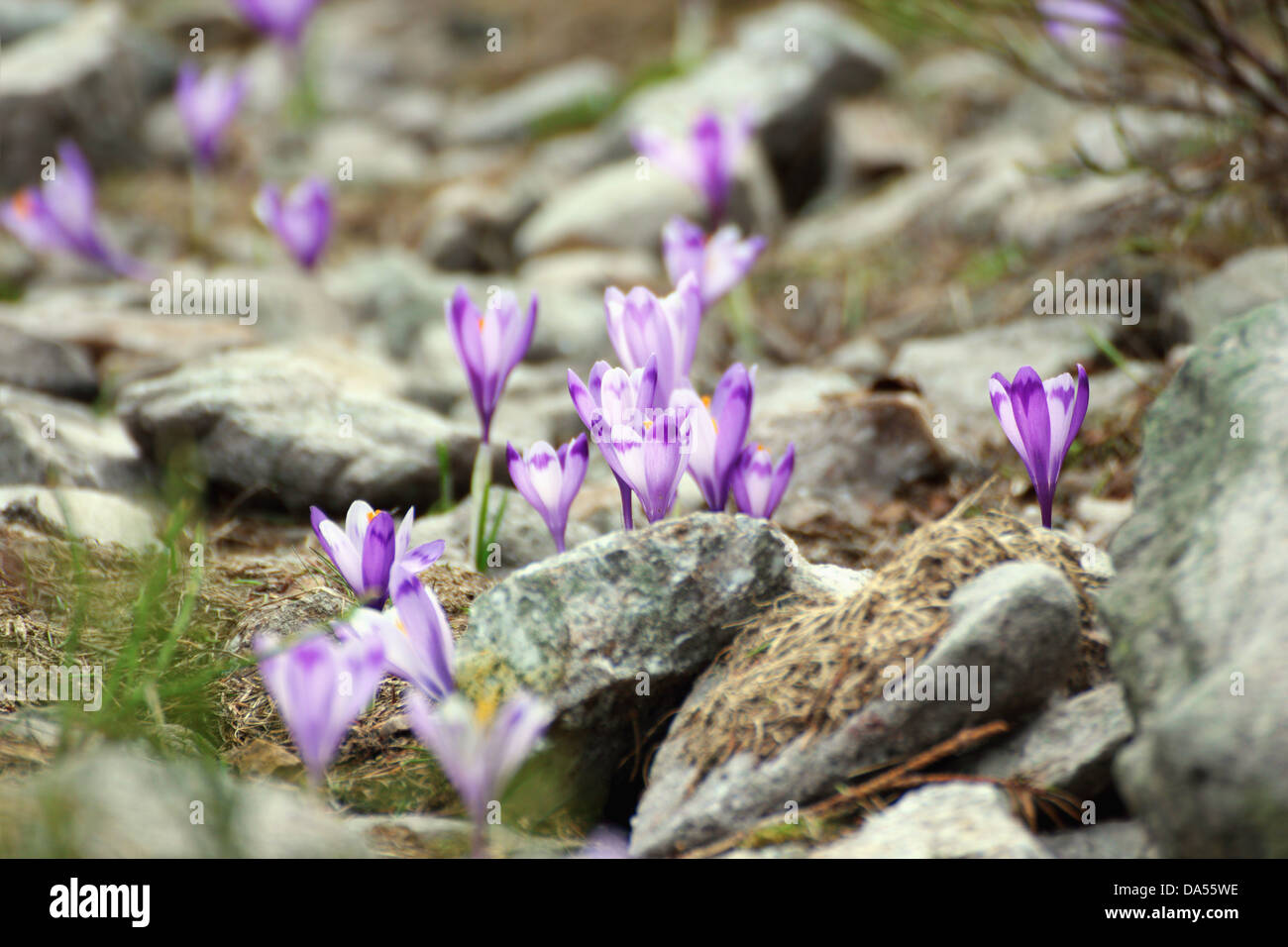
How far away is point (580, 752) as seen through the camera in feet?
5.32

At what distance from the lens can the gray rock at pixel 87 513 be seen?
2133mm

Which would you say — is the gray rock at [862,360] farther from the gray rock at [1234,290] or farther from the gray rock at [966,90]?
the gray rock at [966,90]

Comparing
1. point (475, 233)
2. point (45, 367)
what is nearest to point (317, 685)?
point (45, 367)

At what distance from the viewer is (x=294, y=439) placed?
245 centimetres

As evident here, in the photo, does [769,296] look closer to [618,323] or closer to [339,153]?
[618,323]

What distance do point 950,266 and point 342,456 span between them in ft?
7.91

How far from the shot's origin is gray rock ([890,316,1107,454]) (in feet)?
9.32

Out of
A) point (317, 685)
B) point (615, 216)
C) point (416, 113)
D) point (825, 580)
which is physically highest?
point (416, 113)

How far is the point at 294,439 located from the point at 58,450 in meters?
0.56

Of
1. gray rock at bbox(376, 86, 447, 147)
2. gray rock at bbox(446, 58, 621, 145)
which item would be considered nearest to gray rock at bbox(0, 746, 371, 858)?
gray rock at bbox(446, 58, 621, 145)

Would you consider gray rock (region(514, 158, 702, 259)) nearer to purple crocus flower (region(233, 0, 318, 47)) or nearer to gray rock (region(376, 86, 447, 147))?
purple crocus flower (region(233, 0, 318, 47))

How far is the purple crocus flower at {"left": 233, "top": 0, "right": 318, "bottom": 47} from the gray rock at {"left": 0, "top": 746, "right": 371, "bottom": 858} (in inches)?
199

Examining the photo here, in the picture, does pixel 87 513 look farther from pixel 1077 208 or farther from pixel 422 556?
pixel 1077 208
